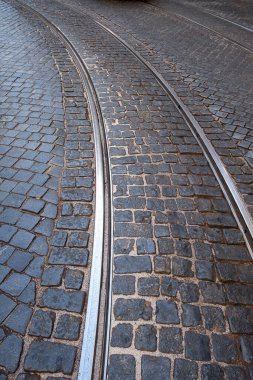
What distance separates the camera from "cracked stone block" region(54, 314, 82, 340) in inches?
85.7

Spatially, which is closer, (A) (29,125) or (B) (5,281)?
(B) (5,281)

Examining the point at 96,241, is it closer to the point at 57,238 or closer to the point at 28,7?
the point at 57,238

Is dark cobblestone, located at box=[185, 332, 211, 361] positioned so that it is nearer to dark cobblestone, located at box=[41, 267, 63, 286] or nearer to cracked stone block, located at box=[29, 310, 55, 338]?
cracked stone block, located at box=[29, 310, 55, 338]

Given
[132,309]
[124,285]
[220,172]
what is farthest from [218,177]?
[132,309]

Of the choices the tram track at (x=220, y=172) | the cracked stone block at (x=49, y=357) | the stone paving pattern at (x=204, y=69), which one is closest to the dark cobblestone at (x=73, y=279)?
the cracked stone block at (x=49, y=357)

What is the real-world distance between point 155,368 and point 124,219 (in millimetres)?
1409

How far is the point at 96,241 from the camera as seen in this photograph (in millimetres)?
2783

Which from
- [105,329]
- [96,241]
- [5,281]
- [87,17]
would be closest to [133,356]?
[105,329]

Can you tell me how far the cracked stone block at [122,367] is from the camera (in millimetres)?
1980

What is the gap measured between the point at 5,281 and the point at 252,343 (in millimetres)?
2041

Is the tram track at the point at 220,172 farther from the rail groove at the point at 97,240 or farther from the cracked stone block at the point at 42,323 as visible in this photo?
the cracked stone block at the point at 42,323

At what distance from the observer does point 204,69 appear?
21.0 ft

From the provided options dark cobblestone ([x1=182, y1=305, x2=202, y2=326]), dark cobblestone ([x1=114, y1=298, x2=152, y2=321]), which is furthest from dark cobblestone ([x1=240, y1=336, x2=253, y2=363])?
dark cobblestone ([x1=114, y1=298, x2=152, y2=321])

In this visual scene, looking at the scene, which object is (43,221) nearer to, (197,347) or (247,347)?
(197,347)
